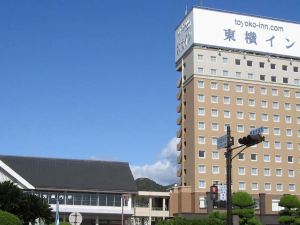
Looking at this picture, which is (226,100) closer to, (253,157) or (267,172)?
(253,157)

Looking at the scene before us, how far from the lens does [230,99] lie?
78625 mm

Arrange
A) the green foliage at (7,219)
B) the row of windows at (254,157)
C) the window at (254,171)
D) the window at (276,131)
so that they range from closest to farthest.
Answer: the green foliage at (7,219)
the row of windows at (254,157)
the window at (254,171)
the window at (276,131)

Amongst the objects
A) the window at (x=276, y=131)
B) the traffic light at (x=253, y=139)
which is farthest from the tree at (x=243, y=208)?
the traffic light at (x=253, y=139)

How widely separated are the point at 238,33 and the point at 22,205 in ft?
183

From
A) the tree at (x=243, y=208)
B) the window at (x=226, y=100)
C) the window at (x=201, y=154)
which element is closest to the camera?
the tree at (x=243, y=208)

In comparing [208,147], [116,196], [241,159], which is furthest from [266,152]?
[116,196]

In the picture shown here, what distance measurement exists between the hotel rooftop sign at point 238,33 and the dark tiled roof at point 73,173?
24040 mm

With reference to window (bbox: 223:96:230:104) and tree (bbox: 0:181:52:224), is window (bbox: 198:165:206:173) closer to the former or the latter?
window (bbox: 223:96:230:104)

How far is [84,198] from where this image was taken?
64812 millimetres

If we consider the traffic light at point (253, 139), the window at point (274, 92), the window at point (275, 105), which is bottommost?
the traffic light at point (253, 139)

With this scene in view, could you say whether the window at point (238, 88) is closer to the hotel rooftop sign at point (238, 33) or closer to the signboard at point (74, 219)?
the hotel rooftop sign at point (238, 33)

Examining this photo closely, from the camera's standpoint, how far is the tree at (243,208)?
60.0 meters

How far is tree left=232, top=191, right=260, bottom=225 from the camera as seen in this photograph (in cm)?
6000

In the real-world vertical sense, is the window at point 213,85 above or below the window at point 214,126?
above
